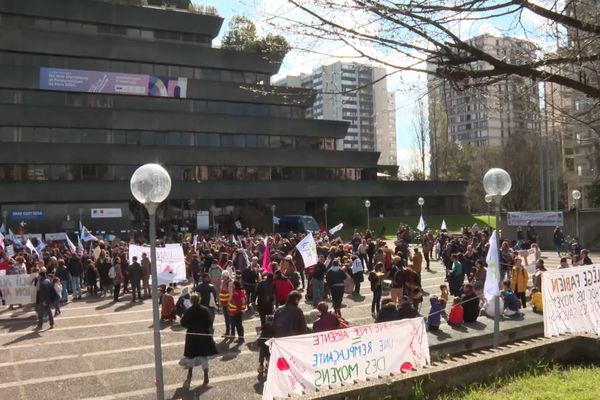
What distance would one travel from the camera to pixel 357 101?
38.5ft

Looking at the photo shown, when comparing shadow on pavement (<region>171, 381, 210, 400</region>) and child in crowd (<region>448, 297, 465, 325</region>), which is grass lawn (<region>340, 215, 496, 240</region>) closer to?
child in crowd (<region>448, 297, 465, 325</region>)

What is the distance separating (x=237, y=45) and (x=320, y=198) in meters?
19.3

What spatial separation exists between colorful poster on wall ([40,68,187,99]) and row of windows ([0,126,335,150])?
3.86m

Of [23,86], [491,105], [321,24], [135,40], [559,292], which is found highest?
[135,40]

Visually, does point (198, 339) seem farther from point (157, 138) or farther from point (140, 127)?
point (157, 138)

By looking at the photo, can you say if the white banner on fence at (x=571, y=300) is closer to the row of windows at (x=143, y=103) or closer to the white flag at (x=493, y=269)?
the white flag at (x=493, y=269)

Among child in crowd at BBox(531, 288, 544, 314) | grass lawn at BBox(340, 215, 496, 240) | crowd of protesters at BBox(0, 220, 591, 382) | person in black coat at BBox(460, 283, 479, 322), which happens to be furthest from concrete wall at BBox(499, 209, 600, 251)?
person in black coat at BBox(460, 283, 479, 322)

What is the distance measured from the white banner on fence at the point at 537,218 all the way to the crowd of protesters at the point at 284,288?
9.53 meters

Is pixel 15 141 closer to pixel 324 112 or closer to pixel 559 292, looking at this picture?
pixel 559 292

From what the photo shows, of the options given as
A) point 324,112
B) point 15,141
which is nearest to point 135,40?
point 15,141

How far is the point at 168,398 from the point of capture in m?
9.35

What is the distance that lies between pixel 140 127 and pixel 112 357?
154 feet

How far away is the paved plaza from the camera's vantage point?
32.2ft

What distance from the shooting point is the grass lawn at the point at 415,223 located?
193ft
